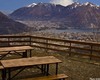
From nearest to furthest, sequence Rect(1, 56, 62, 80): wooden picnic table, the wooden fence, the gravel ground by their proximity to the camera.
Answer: Rect(1, 56, 62, 80): wooden picnic table, the gravel ground, the wooden fence

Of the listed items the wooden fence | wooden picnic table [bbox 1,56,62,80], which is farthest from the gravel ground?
wooden picnic table [bbox 1,56,62,80]

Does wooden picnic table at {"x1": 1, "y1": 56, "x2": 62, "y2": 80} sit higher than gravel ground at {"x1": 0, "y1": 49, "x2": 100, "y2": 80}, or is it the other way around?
wooden picnic table at {"x1": 1, "y1": 56, "x2": 62, "y2": 80}

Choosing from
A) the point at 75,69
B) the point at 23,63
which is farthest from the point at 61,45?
the point at 23,63

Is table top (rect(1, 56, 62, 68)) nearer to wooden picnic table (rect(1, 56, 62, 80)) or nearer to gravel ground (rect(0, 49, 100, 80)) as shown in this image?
wooden picnic table (rect(1, 56, 62, 80))

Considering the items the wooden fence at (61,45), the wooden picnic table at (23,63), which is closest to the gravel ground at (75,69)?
the wooden fence at (61,45)

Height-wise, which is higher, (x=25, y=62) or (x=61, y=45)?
(x=61, y=45)

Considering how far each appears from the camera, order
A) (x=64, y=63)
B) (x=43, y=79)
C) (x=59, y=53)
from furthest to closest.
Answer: (x=59, y=53) → (x=64, y=63) → (x=43, y=79)

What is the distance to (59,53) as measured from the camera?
18.1m

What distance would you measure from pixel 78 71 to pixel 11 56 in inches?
181

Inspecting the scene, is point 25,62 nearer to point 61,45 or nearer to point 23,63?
point 23,63

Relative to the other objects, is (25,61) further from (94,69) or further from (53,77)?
(94,69)

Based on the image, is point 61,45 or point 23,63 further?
point 61,45

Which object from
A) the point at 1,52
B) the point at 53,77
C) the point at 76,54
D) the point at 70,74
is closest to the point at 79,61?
the point at 76,54

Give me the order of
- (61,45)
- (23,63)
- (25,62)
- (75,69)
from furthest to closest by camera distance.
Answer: (61,45), (75,69), (25,62), (23,63)
